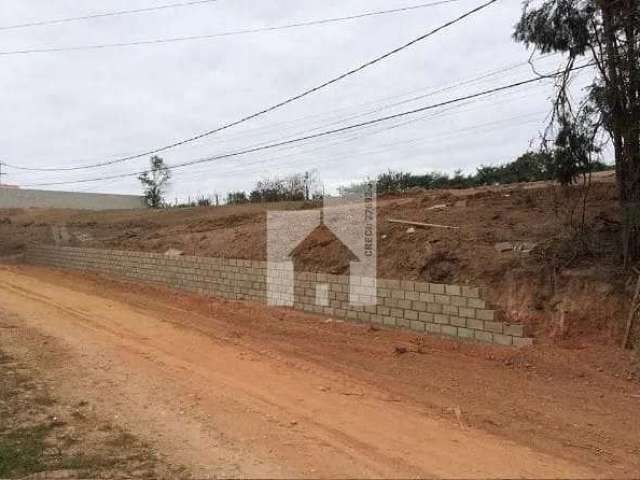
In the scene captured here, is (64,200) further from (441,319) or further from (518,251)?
(518,251)

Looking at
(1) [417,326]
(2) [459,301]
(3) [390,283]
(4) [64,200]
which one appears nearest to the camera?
(2) [459,301]

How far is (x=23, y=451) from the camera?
4.70 metres

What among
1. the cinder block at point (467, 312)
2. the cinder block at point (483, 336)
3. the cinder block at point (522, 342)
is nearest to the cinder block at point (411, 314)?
the cinder block at point (467, 312)

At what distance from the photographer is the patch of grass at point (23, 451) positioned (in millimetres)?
4329

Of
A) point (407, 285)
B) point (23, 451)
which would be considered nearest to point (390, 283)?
point (407, 285)

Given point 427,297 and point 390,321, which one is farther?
point 390,321

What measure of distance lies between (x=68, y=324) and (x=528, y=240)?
27.4 feet

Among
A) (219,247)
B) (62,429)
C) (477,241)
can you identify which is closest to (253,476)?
(62,429)

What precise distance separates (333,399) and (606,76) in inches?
223

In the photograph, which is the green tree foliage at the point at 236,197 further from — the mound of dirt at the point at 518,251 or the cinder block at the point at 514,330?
the cinder block at the point at 514,330

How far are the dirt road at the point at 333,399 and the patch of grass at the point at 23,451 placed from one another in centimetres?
71

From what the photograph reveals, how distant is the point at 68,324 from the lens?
34.3 feet

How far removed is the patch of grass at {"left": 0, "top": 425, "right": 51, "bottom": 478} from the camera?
4.33m

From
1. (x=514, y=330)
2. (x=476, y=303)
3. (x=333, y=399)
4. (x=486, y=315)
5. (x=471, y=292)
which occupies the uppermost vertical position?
(x=471, y=292)
